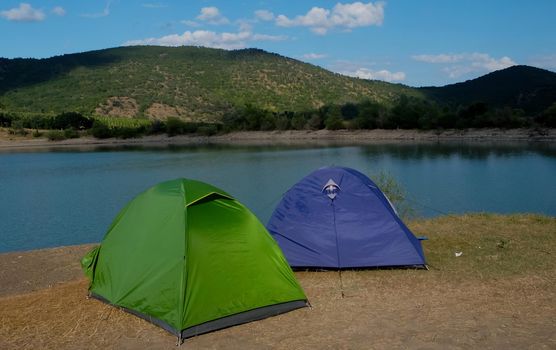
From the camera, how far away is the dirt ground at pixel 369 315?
5.36m

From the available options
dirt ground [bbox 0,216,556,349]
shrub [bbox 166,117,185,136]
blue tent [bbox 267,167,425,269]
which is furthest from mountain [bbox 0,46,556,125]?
dirt ground [bbox 0,216,556,349]

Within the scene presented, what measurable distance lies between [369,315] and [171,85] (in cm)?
9912

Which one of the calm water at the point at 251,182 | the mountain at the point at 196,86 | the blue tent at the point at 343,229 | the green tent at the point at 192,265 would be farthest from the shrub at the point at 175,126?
the green tent at the point at 192,265

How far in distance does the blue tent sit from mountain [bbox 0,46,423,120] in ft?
281

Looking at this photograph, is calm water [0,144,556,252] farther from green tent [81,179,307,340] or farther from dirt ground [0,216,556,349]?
green tent [81,179,307,340]

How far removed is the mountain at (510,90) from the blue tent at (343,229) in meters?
68.2

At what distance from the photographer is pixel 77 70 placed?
10800 centimetres

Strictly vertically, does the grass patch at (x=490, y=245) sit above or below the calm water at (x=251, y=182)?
above

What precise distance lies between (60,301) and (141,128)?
80.6 meters

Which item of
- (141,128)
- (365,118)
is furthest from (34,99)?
(365,118)

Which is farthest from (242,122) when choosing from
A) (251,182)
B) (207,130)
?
(251,182)

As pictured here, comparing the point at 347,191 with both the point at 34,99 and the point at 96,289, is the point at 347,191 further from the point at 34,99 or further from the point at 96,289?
the point at 34,99

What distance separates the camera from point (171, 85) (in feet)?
332

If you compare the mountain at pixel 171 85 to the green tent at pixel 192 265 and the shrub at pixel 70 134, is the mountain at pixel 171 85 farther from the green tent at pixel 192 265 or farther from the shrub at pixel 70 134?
the green tent at pixel 192 265
